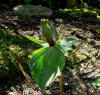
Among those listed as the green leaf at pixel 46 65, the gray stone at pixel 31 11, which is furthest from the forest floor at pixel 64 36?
the green leaf at pixel 46 65

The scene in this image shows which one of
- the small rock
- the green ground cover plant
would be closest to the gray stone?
the green ground cover plant

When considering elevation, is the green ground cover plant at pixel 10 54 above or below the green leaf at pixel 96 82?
above

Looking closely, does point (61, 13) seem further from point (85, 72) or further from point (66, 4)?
point (85, 72)

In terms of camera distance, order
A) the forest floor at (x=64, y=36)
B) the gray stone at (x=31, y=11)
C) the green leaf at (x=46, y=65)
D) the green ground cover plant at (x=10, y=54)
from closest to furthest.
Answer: the green leaf at (x=46, y=65)
the forest floor at (x=64, y=36)
the green ground cover plant at (x=10, y=54)
the gray stone at (x=31, y=11)

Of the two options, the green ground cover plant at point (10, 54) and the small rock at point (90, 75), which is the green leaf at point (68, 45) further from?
the small rock at point (90, 75)

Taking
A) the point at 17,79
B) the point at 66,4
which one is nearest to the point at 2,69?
the point at 17,79

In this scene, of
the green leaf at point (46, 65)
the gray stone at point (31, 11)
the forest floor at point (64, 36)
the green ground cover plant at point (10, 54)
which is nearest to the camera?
the green leaf at point (46, 65)
